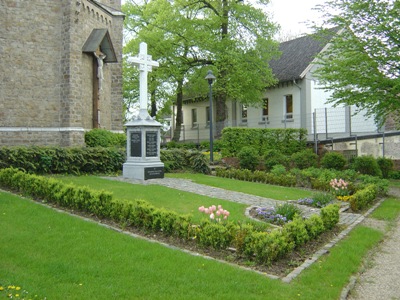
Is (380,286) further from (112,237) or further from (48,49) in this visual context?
(48,49)

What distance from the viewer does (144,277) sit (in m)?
4.94

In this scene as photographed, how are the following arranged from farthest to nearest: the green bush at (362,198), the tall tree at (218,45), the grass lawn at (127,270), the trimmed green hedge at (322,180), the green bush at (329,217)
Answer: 1. the tall tree at (218,45)
2. the trimmed green hedge at (322,180)
3. the green bush at (362,198)
4. the green bush at (329,217)
5. the grass lawn at (127,270)

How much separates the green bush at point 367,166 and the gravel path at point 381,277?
9284 mm

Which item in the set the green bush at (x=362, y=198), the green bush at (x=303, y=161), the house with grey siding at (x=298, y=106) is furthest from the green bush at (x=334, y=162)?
the green bush at (x=362, y=198)

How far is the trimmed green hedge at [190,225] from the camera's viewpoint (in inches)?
235

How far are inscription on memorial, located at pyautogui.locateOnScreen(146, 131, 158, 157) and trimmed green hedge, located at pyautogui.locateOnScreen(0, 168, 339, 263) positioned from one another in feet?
15.9

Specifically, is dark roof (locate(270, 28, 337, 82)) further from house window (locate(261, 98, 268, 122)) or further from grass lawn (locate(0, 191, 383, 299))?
grass lawn (locate(0, 191, 383, 299))

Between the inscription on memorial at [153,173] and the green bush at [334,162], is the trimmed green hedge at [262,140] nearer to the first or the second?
the green bush at [334,162]

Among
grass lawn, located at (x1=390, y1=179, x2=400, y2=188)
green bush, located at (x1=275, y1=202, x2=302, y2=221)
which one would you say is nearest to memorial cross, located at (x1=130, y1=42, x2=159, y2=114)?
green bush, located at (x1=275, y1=202, x2=302, y2=221)

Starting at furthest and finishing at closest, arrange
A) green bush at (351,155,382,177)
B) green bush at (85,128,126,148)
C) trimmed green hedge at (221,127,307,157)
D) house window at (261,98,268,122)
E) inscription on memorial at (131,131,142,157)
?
house window at (261,98,268,122)
trimmed green hedge at (221,127,307,157)
green bush at (85,128,126,148)
green bush at (351,155,382,177)
inscription on memorial at (131,131,142,157)

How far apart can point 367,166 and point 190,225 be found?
11735 millimetres

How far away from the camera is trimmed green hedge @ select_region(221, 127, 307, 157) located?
20969 mm

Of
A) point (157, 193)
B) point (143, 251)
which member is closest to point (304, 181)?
point (157, 193)

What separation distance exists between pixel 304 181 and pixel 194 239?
26.9 ft
